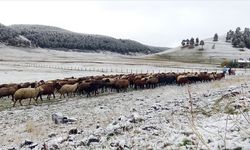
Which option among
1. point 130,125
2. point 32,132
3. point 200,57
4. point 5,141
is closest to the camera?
point 130,125

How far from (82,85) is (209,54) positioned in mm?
122218

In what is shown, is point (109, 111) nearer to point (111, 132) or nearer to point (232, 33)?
point (111, 132)

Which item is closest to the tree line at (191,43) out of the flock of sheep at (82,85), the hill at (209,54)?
the hill at (209,54)

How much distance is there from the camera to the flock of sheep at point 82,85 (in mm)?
25119

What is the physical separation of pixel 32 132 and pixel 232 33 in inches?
6539

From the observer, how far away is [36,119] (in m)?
17.2

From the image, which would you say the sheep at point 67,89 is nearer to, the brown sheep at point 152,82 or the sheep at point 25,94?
the sheep at point 25,94

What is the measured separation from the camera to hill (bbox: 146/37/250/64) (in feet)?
456

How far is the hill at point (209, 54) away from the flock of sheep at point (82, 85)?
319 feet

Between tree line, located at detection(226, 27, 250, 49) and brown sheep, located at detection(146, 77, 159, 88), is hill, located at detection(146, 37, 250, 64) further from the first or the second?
brown sheep, located at detection(146, 77, 159, 88)

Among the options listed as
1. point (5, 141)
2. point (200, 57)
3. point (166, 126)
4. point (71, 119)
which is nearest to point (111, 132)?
point (166, 126)

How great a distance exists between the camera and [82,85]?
95.9 feet

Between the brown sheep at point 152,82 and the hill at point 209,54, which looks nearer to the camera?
the brown sheep at point 152,82

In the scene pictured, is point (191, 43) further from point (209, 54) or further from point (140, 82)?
point (140, 82)
